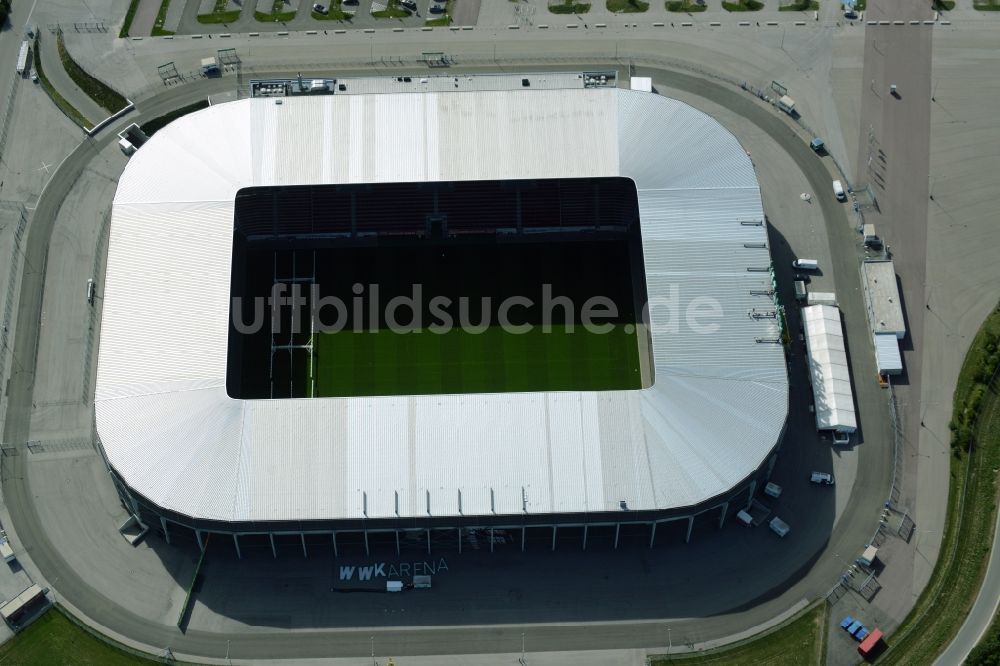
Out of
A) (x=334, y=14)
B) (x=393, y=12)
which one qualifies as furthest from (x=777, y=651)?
(x=334, y=14)

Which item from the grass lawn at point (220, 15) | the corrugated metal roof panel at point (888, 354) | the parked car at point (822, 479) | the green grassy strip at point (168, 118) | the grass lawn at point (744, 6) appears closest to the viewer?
the parked car at point (822, 479)

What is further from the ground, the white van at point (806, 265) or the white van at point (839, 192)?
the white van at point (839, 192)

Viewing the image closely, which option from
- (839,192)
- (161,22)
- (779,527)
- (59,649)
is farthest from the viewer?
(161,22)

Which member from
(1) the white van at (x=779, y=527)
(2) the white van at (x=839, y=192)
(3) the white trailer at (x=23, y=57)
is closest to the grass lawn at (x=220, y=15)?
(3) the white trailer at (x=23, y=57)

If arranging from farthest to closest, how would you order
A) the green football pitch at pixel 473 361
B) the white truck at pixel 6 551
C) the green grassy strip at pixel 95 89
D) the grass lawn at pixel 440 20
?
the grass lawn at pixel 440 20
the green grassy strip at pixel 95 89
the green football pitch at pixel 473 361
the white truck at pixel 6 551

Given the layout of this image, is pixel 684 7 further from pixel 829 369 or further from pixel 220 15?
pixel 220 15

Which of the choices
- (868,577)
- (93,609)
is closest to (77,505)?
(93,609)

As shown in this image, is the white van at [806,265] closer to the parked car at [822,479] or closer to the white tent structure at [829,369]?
the white tent structure at [829,369]
